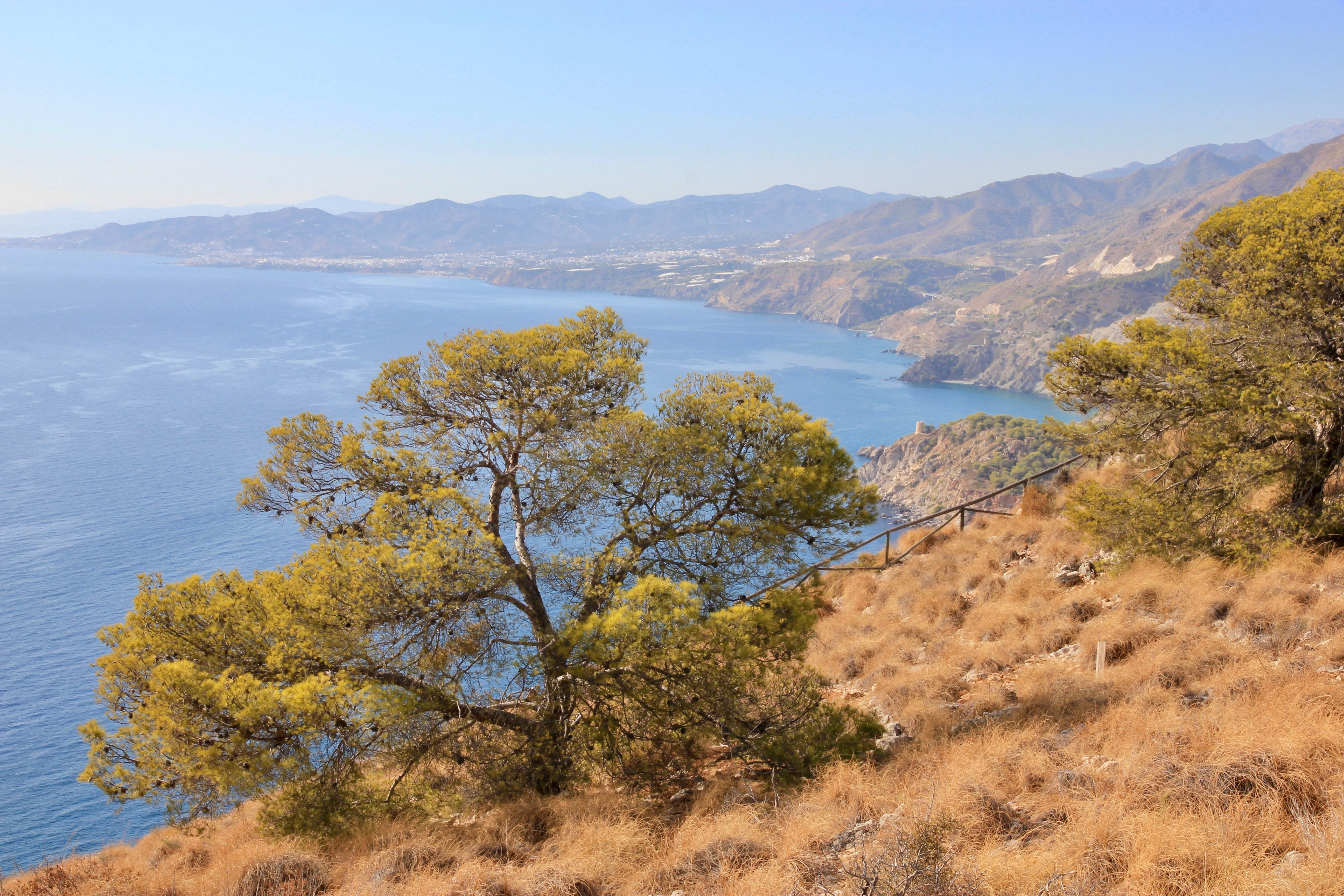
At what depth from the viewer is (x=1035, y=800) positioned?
18.0ft

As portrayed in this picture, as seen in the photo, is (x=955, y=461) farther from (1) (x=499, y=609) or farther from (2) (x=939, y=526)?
(1) (x=499, y=609)

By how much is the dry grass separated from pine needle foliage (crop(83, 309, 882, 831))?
699mm

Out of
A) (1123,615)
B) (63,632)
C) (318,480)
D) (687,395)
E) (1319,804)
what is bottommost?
(63,632)

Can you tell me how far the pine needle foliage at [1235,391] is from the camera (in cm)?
902

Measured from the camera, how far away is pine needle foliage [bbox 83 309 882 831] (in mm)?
6797

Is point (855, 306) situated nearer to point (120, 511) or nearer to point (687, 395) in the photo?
point (120, 511)

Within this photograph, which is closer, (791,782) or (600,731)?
(791,782)

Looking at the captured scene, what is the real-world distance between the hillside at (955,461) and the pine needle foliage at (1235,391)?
5737 centimetres

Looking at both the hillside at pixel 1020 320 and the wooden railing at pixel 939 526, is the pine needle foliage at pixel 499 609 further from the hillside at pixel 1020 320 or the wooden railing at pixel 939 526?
the hillside at pixel 1020 320

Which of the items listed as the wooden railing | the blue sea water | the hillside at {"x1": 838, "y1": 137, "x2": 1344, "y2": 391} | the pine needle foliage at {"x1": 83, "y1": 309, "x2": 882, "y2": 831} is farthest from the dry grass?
the hillside at {"x1": 838, "y1": 137, "x2": 1344, "y2": 391}

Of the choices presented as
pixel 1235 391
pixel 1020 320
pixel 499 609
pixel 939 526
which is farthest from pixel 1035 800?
pixel 1020 320

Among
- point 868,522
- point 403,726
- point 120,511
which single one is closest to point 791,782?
point 868,522

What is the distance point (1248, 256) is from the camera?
9680 mm

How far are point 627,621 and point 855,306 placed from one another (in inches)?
7786
